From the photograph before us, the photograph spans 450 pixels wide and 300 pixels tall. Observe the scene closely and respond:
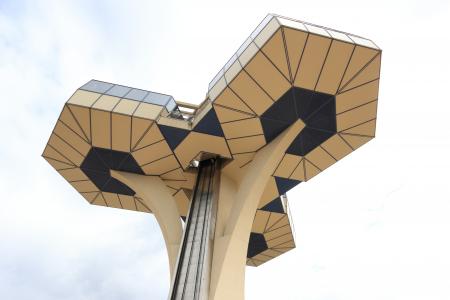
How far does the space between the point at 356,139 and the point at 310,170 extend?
9.47ft

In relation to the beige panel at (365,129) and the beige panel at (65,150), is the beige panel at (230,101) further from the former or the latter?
the beige panel at (65,150)

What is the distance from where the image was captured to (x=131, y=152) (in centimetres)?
1609

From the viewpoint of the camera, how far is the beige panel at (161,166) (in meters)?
16.8

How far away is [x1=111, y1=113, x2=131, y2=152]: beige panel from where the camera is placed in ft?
48.0

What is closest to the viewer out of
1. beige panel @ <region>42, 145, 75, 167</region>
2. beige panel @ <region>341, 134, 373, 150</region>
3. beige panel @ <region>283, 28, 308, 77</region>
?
beige panel @ <region>283, 28, 308, 77</region>

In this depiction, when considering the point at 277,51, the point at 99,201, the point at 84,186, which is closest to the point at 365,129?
the point at 277,51

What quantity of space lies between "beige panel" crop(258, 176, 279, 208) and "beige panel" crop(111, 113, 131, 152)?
6.91 metres

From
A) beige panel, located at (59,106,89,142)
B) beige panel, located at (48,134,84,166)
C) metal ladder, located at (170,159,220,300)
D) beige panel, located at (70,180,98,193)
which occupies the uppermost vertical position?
beige panel, located at (70,180,98,193)

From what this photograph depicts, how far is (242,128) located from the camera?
15.2 meters

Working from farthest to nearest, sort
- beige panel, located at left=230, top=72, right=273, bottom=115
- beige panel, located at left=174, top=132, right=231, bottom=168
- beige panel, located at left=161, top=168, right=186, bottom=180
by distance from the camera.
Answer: beige panel, located at left=161, top=168, right=186, bottom=180, beige panel, located at left=174, top=132, right=231, bottom=168, beige panel, located at left=230, top=72, right=273, bottom=115

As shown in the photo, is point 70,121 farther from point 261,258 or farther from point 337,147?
point 261,258

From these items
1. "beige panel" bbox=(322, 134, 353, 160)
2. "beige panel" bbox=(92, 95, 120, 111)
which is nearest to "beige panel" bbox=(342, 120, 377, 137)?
"beige panel" bbox=(322, 134, 353, 160)

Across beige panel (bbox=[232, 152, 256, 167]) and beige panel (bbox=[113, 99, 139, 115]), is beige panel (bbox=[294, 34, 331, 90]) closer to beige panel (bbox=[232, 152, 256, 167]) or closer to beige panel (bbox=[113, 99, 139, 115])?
beige panel (bbox=[232, 152, 256, 167])

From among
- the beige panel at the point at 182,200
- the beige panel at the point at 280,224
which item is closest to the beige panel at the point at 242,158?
the beige panel at the point at 182,200
